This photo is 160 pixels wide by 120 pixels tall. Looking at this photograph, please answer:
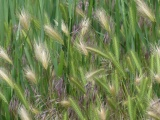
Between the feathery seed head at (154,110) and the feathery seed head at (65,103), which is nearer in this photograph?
the feathery seed head at (154,110)

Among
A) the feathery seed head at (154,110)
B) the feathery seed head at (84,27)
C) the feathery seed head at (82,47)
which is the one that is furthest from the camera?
the feathery seed head at (84,27)

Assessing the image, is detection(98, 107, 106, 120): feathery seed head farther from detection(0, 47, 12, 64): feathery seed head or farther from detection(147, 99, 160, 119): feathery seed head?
detection(0, 47, 12, 64): feathery seed head

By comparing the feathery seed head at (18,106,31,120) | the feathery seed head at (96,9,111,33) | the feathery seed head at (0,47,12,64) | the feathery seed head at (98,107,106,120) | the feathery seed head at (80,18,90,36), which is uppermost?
the feathery seed head at (96,9,111,33)

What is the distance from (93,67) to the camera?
5.62 feet

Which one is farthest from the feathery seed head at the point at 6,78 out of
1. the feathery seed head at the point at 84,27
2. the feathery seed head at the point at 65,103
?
the feathery seed head at the point at 84,27

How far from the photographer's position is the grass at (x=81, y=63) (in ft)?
5.09

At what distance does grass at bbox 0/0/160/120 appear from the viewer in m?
1.55

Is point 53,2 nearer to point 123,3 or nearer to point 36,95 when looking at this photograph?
point 123,3

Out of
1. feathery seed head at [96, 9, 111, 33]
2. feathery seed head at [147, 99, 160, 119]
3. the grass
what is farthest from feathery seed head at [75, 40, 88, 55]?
feathery seed head at [147, 99, 160, 119]

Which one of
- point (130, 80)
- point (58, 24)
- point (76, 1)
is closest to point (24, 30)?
point (58, 24)

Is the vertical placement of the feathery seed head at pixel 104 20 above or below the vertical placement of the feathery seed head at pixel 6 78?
above

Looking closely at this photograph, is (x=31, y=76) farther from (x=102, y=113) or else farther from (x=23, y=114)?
(x=102, y=113)

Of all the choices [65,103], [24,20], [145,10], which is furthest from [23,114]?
[145,10]

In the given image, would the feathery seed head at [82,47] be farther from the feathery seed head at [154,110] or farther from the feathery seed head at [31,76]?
the feathery seed head at [154,110]
